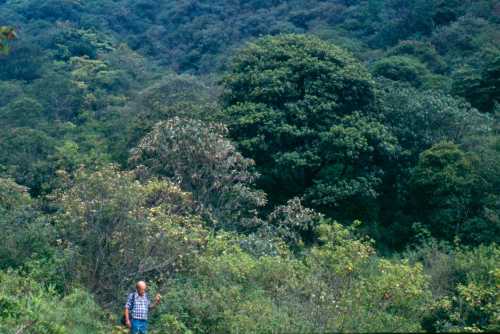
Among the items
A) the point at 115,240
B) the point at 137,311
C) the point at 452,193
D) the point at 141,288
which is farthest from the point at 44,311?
the point at 452,193

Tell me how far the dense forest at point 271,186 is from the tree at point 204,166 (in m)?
0.05

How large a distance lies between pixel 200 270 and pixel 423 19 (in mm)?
30873

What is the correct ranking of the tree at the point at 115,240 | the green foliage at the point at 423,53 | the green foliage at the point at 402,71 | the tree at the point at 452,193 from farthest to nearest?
1. the green foliage at the point at 423,53
2. the green foliage at the point at 402,71
3. the tree at the point at 452,193
4. the tree at the point at 115,240

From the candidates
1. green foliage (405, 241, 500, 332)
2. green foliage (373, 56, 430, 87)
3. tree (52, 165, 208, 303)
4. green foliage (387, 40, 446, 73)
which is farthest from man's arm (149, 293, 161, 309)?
green foliage (387, 40, 446, 73)

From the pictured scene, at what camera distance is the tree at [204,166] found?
15.8 metres

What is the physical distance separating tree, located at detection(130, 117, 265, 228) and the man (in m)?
6.18

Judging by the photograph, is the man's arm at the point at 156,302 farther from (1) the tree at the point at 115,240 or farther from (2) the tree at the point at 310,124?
(2) the tree at the point at 310,124

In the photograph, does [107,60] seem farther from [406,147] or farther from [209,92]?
[406,147]

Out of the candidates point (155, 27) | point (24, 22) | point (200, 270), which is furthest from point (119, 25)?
point (200, 270)

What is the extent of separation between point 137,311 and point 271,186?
10.9 metres

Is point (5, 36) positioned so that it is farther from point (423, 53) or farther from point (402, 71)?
point (423, 53)

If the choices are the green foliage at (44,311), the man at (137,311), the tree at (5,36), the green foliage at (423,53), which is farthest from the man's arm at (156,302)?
the green foliage at (423,53)

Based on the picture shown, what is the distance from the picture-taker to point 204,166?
52.2 ft

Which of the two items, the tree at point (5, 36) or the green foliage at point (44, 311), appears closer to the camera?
the tree at point (5, 36)
